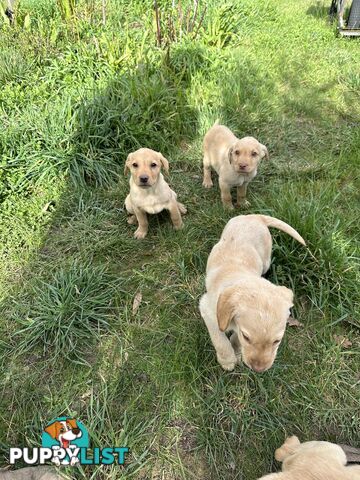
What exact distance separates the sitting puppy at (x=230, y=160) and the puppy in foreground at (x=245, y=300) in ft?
2.80

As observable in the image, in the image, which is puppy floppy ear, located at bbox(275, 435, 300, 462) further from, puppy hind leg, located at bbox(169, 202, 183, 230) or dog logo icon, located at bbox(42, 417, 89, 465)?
puppy hind leg, located at bbox(169, 202, 183, 230)

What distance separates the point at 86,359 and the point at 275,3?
29.4ft

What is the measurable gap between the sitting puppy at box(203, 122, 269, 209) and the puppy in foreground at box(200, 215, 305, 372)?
33.5 inches

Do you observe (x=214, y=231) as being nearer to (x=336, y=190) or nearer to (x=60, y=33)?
(x=336, y=190)

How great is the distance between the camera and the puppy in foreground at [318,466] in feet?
4.76

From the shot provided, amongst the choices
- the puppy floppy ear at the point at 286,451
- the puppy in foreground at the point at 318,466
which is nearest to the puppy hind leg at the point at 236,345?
the puppy floppy ear at the point at 286,451

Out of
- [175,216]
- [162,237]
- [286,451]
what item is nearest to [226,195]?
[175,216]

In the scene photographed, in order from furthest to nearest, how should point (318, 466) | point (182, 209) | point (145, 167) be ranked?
point (182, 209)
point (145, 167)
point (318, 466)

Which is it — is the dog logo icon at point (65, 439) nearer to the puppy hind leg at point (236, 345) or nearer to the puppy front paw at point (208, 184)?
the puppy hind leg at point (236, 345)

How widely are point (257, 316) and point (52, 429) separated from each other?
182cm

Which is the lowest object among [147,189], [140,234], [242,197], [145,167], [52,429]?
[52,429]

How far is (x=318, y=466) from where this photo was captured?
150 cm

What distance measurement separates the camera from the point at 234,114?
5.02 m

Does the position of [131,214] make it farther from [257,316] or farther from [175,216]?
[257,316]
